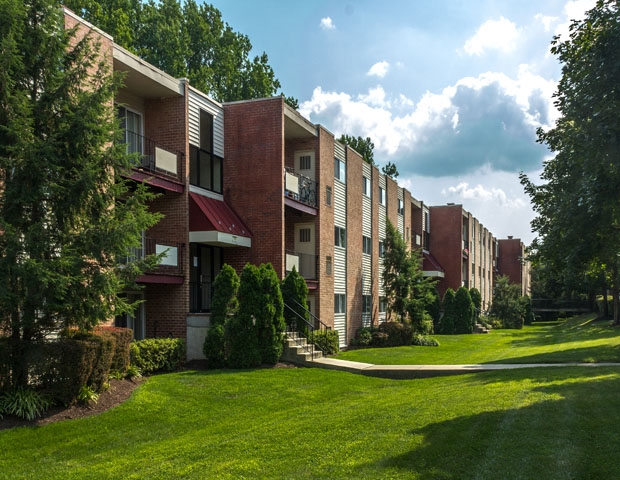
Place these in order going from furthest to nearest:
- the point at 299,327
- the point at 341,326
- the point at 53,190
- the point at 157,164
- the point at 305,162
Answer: the point at 341,326 → the point at 305,162 → the point at 299,327 → the point at 157,164 → the point at 53,190

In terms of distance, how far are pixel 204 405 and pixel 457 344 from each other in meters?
20.7

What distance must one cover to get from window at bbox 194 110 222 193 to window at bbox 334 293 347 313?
28.9 feet

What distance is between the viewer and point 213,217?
65.3ft

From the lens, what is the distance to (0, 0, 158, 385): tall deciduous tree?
10.6 metres

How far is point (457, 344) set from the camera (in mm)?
30875

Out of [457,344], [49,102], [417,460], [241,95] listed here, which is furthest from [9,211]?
[241,95]

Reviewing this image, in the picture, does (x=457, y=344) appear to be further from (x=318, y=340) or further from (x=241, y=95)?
(x=241, y=95)

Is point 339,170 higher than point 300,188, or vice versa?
point 339,170

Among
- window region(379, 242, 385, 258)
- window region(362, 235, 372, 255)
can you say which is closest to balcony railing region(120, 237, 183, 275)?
window region(362, 235, 372, 255)

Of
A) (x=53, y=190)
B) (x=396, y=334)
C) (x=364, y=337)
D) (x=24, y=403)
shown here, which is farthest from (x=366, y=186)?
(x=24, y=403)

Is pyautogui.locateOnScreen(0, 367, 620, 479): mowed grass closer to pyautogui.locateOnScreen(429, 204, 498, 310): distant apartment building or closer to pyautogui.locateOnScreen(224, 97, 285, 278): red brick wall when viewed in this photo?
pyautogui.locateOnScreen(224, 97, 285, 278): red brick wall

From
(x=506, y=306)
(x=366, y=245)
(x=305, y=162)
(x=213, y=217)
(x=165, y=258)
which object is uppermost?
(x=305, y=162)

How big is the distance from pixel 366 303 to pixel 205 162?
46.2 feet

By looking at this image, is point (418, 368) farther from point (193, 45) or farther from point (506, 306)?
point (506, 306)
